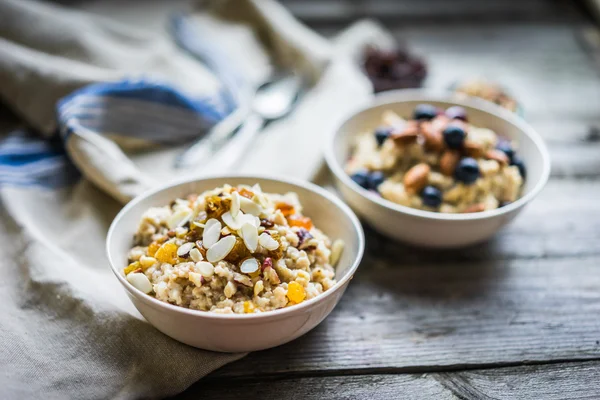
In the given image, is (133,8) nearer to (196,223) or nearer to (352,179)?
(352,179)

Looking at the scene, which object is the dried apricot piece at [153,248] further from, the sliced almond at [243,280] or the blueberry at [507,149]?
the blueberry at [507,149]

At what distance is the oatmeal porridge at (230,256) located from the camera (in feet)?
4.23

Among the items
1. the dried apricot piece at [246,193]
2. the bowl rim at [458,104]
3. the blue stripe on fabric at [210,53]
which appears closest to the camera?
the dried apricot piece at [246,193]

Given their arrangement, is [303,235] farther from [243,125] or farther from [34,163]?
[34,163]

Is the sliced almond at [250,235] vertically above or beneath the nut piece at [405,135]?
above

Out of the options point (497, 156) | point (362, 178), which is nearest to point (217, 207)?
point (362, 178)

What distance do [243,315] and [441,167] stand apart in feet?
2.60

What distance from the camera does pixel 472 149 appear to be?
175cm

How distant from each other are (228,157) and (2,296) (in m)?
0.73

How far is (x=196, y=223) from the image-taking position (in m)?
1.38

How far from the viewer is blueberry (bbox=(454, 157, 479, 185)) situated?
5.52ft

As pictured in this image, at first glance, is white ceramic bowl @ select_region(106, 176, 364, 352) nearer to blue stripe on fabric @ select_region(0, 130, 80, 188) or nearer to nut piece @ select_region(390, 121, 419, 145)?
nut piece @ select_region(390, 121, 419, 145)

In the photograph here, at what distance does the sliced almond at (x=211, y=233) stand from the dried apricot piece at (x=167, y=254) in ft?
0.24

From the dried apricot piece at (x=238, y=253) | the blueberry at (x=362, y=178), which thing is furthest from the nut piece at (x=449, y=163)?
the dried apricot piece at (x=238, y=253)
